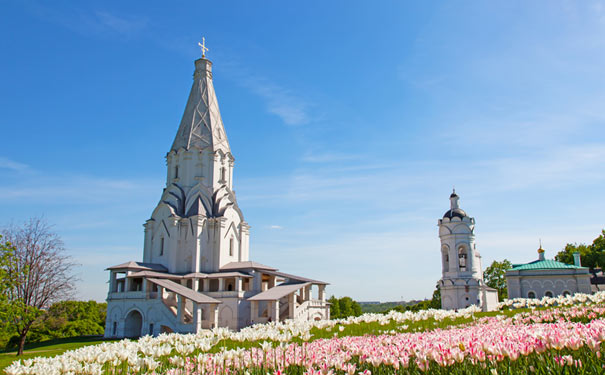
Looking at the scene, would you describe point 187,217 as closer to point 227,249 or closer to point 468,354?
point 227,249

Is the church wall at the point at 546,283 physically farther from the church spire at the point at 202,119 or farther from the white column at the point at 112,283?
the white column at the point at 112,283

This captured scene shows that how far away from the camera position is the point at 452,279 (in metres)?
39.2

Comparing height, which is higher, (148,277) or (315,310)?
(148,277)

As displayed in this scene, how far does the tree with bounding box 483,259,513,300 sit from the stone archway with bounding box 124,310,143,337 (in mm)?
43778

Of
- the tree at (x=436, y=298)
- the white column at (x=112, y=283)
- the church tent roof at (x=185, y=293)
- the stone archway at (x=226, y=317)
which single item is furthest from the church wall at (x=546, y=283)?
the white column at (x=112, y=283)

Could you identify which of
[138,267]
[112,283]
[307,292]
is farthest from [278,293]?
[112,283]

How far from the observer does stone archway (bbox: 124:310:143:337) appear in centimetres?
3288

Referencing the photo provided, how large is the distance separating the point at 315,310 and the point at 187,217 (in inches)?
590

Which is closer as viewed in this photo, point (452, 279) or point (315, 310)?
point (315, 310)

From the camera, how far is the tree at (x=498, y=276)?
55.0m

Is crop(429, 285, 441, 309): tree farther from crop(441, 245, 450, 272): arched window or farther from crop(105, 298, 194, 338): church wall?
crop(105, 298, 194, 338): church wall

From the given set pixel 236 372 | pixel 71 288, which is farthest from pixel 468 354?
pixel 71 288

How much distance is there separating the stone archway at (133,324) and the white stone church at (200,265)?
77 millimetres

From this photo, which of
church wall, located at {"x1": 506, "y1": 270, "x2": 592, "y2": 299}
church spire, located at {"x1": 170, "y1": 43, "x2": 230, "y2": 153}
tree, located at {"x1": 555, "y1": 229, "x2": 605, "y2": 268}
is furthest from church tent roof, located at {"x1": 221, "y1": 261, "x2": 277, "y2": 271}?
tree, located at {"x1": 555, "y1": 229, "x2": 605, "y2": 268}
